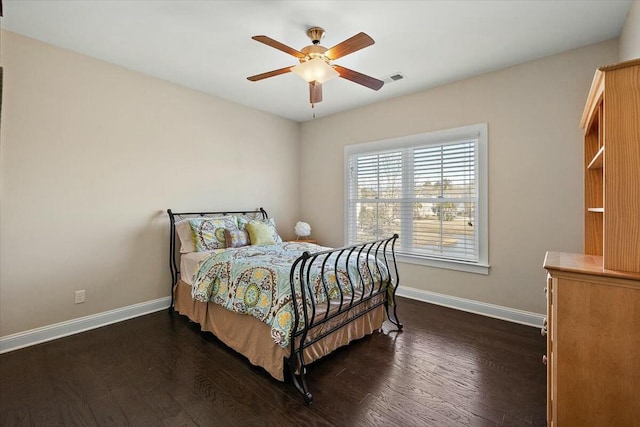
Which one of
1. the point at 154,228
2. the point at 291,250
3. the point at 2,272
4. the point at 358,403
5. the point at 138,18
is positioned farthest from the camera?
the point at 154,228

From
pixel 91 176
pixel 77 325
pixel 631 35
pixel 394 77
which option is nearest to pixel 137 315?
pixel 77 325

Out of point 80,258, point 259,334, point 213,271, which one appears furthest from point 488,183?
point 80,258

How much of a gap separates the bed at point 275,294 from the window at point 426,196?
1037 millimetres

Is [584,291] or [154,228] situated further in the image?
[154,228]

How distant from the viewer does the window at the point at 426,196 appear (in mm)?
3254

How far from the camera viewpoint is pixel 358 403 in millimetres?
1801

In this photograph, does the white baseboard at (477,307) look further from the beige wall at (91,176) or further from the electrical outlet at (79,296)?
the electrical outlet at (79,296)

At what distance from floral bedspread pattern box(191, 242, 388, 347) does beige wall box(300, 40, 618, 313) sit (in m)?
1.28

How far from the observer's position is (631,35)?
6.72ft

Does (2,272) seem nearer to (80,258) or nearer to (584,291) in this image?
(80,258)

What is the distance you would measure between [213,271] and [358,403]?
1.58 m

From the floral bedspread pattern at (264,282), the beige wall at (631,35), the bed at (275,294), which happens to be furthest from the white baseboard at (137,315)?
the beige wall at (631,35)

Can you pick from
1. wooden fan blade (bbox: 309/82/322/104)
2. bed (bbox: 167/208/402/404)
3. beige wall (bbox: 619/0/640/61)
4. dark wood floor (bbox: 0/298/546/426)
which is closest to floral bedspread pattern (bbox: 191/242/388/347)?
bed (bbox: 167/208/402/404)

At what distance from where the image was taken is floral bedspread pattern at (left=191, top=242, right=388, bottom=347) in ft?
6.46
